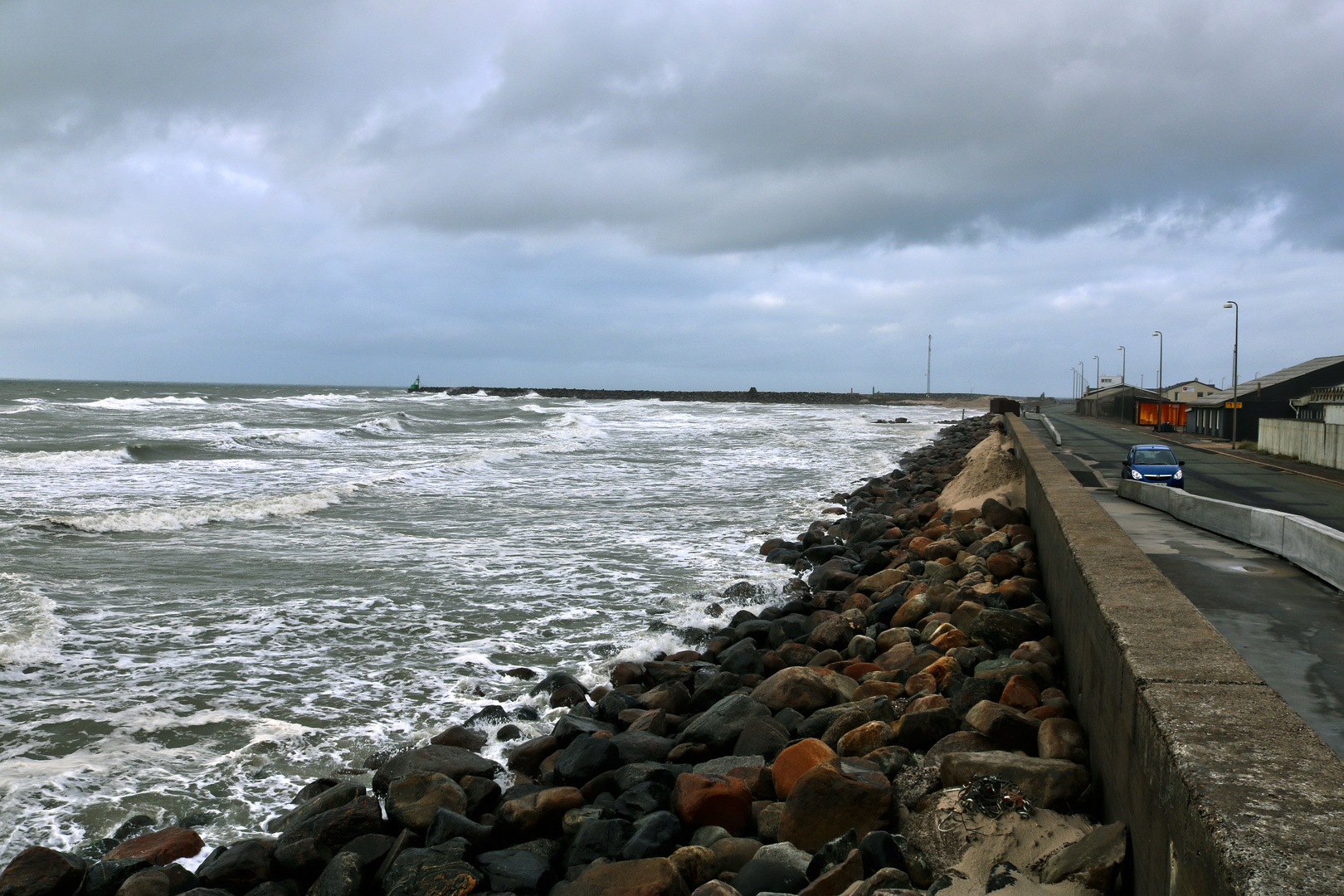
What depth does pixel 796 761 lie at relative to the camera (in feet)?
15.4

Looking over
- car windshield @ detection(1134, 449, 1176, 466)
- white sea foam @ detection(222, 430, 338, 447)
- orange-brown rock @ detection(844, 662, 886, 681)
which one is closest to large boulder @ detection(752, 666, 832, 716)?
orange-brown rock @ detection(844, 662, 886, 681)

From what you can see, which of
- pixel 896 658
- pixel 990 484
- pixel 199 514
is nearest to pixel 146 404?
pixel 199 514

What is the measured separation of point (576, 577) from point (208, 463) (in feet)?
58.1

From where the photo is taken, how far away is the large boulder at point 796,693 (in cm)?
610

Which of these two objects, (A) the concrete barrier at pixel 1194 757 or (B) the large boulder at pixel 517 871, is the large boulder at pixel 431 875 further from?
(A) the concrete barrier at pixel 1194 757

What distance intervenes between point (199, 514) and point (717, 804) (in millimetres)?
14155

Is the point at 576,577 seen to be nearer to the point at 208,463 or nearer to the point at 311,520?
the point at 311,520

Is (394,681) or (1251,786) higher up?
(1251,786)

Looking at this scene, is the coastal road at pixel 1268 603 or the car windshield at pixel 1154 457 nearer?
the coastal road at pixel 1268 603

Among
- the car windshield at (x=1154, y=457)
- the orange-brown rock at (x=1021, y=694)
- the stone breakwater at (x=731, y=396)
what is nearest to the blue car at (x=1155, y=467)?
the car windshield at (x=1154, y=457)

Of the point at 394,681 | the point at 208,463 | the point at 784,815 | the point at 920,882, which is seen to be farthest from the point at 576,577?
the point at 208,463

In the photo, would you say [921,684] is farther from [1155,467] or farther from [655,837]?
[1155,467]

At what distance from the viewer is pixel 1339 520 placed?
13391 millimetres

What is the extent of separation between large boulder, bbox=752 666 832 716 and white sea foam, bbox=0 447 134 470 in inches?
920
